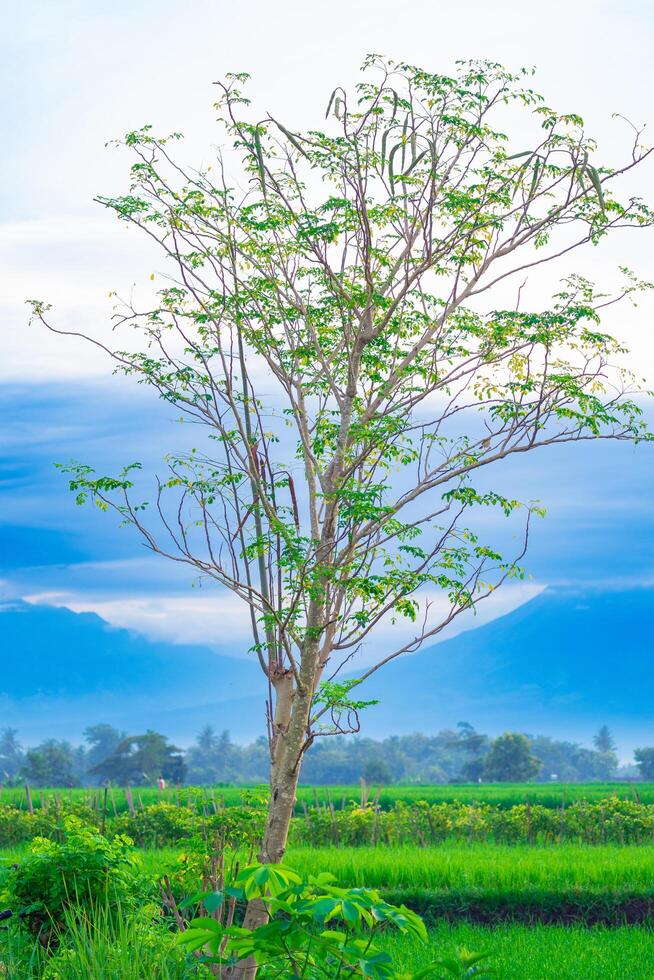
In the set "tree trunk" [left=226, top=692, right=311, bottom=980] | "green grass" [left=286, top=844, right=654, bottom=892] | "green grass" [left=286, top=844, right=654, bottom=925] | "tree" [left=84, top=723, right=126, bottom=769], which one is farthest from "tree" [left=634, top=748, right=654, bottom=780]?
"tree trunk" [left=226, top=692, right=311, bottom=980]

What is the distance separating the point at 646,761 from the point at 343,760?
65.7 ft

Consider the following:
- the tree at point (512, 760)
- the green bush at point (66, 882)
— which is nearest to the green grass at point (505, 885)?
the green bush at point (66, 882)

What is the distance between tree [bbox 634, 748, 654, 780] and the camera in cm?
5600

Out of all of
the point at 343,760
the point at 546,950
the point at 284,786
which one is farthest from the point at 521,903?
the point at 343,760

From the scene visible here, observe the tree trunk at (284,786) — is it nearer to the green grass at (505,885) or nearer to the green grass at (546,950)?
the green grass at (546,950)

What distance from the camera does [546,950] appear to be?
9.92 metres

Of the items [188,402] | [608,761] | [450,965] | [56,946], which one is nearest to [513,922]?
[56,946]

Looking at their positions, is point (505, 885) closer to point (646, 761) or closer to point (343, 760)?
point (646, 761)

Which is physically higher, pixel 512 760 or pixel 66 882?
pixel 66 882

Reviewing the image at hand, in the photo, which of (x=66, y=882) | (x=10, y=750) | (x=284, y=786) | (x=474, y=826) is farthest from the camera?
(x=10, y=750)

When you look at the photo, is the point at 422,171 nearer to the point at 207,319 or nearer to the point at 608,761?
the point at 207,319

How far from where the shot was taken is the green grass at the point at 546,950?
9.03 metres

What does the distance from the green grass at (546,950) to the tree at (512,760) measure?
35.0m

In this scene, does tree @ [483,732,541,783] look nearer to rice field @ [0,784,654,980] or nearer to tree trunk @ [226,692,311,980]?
rice field @ [0,784,654,980]
